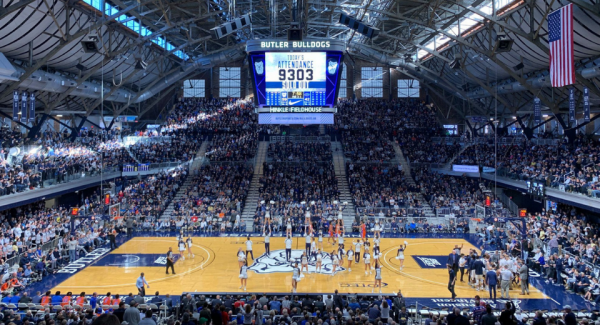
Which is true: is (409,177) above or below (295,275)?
above

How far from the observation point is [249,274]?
854 inches

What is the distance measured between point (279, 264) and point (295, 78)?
11934 millimetres

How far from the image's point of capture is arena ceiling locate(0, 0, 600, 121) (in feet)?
86.7

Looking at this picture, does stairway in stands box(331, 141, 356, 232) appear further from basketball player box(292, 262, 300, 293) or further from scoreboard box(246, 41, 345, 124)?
basketball player box(292, 262, 300, 293)

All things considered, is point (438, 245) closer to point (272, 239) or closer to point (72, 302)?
point (272, 239)

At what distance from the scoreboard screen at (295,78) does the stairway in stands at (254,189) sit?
9608mm

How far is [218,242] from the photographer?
29.3 metres

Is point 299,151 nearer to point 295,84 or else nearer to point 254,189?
point 254,189

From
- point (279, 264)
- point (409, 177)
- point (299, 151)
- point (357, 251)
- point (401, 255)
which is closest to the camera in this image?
point (401, 255)

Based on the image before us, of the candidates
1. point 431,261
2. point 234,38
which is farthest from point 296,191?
point 234,38

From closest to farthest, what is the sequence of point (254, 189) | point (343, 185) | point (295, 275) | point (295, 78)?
point (295, 275), point (295, 78), point (254, 189), point (343, 185)

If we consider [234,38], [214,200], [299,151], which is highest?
[234,38]

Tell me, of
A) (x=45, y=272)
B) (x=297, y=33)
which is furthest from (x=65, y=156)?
(x=297, y=33)

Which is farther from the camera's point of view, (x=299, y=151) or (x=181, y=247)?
(x=299, y=151)
